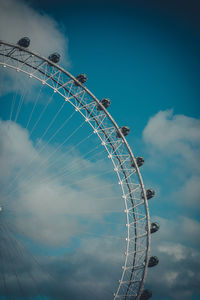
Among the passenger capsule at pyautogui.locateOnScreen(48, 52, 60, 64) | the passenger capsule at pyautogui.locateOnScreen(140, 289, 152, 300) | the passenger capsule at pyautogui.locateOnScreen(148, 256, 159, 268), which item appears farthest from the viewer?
the passenger capsule at pyautogui.locateOnScreen(148, 256, 159, 268)

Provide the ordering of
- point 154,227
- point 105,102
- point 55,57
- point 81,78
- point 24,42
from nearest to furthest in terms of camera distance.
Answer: point 24,42 < point 55,57 < point 81,78 < point 154,227 < point 105,102

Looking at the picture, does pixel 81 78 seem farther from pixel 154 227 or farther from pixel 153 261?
pixel 153 261

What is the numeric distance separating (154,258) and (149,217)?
16.1 feet

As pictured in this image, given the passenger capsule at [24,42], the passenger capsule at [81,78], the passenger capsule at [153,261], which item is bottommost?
the passenger capsule at [153,261]

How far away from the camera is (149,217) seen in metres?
29.0

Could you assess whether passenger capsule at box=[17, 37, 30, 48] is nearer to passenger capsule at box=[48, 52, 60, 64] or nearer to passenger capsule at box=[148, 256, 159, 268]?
passenger capsule at box=[48, 52, 60, 64]

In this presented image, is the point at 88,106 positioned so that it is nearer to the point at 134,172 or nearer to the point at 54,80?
the point at 54,80

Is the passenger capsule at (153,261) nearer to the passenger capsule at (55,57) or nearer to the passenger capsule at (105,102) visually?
the passenger capsule at (105,102)

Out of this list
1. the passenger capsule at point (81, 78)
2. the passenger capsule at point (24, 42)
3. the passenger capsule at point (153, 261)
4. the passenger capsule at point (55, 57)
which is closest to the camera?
the passenger capsule at point (24, 42)

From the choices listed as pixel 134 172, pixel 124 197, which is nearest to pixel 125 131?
pixel 134 172

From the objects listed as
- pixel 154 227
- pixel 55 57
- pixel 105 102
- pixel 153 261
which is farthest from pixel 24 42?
pixel 153 261

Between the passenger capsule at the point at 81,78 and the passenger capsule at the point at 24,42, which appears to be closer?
the passenger capsule at the point at 24,42

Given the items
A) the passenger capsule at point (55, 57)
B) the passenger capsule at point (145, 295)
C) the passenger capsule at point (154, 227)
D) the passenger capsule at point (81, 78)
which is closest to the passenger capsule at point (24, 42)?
the passenger capsule at point (55, 57)

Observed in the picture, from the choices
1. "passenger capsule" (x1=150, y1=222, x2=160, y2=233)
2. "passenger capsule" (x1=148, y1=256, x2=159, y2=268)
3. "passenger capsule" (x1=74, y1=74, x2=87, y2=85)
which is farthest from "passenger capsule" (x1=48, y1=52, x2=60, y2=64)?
"passenger capsule" (x1=148, y1=256, x2=159, y2=268)
